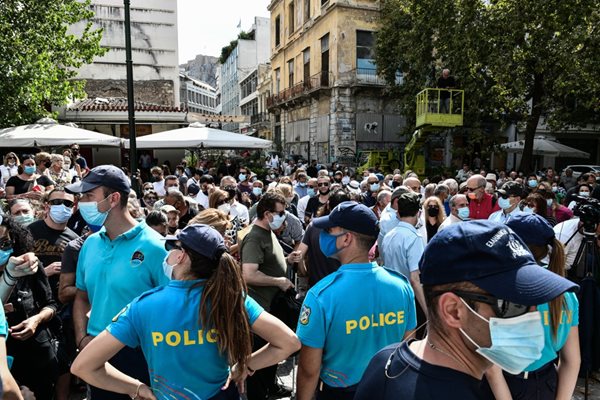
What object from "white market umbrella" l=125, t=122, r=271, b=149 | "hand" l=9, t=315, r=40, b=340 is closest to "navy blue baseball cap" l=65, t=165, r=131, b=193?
"hand" l=9, t=315, r=40, b=340

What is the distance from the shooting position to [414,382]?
1.36m

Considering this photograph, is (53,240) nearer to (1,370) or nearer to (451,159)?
(1,370)

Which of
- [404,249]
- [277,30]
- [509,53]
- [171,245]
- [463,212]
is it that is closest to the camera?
[171,245]

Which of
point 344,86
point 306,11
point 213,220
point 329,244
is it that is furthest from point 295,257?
point 306,11

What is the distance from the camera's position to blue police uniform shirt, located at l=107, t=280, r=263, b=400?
6.75 feet

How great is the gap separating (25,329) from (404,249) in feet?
9.89

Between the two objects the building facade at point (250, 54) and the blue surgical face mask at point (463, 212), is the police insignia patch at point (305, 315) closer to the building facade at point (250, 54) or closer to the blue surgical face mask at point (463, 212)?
the blue surgical face mask at point (463, 212)

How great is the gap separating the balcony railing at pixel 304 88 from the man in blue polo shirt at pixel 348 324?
1022 inches

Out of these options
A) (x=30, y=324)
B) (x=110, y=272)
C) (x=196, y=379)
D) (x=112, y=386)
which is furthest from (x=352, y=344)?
(x=30, y=324)

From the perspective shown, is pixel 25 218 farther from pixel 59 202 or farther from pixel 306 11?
pixel 306 11

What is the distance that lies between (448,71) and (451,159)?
837 cm

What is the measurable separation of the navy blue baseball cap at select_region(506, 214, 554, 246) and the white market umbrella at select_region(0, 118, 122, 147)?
11.2 metres

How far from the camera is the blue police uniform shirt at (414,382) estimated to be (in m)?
1.31

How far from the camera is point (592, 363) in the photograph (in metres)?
4.20
